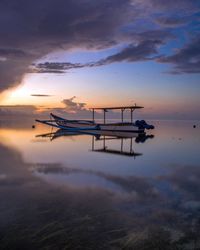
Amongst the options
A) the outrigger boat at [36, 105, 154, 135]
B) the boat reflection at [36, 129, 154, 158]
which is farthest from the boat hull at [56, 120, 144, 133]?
the boat reflection at [36, 129, 154, 158]

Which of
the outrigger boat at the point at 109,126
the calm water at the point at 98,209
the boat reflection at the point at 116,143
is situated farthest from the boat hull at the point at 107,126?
the calm water at the point at 98,209

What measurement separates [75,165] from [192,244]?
12.7 meters

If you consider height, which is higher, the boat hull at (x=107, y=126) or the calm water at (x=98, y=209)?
the boat hull at (x=107, y=126)

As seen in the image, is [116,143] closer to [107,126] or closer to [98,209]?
[107,126]

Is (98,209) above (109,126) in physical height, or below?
below

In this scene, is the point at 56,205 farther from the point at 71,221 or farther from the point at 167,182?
the point at 167,182

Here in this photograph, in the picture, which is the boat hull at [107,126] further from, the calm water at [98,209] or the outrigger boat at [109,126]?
the calm water at [98,209]

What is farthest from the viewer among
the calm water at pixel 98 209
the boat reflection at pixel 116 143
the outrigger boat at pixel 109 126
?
the outrigger boat at pixel 109 126

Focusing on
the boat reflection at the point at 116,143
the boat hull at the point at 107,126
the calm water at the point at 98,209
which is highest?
the boat hull at the point at 107,126

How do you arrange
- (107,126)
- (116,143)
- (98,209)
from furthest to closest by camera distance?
(107,126) < (116,143) < (98,209)

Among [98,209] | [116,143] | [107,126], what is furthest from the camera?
[107,126]

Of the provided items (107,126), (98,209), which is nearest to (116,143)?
(107,126)

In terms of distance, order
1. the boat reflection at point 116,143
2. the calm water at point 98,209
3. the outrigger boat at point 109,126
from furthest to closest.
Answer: the outrigger boat at point 109,126 → the boat reflection at point 116,143 → the calm water at point 98,209

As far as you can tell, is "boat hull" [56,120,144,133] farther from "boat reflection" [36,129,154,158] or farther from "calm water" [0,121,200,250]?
"calm water" [0,121,200,250]
